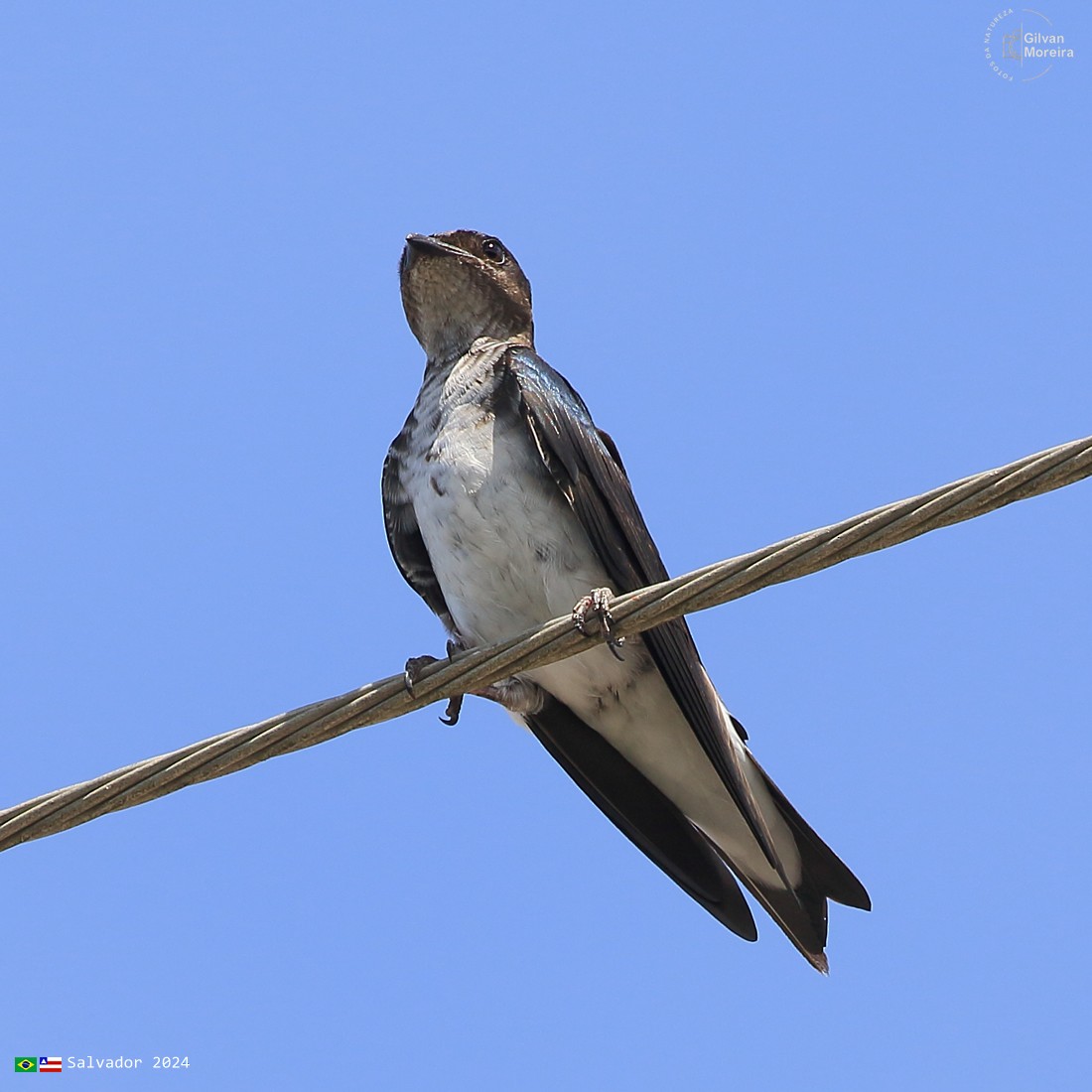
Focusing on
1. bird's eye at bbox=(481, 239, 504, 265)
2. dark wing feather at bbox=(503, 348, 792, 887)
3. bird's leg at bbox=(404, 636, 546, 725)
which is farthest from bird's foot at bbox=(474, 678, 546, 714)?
bird's eye at bbox=(481, 239, 504, 265)

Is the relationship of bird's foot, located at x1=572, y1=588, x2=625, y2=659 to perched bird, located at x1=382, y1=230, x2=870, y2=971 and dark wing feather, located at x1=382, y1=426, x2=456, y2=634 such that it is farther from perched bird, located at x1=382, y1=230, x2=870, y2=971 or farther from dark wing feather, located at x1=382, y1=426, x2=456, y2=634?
dark wing feather, located at x1=382, y1=426, x2=456, y2=634

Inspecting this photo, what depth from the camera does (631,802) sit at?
6.98 metres

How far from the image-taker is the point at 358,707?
16.6ft

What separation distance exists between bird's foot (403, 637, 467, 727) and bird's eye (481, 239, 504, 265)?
7.43 feet

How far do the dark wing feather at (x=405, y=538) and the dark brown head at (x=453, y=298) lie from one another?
88 centimetres

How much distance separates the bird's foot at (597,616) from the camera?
5160mm

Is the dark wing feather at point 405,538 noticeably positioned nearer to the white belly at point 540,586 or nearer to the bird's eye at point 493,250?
the white belly at point 540,586

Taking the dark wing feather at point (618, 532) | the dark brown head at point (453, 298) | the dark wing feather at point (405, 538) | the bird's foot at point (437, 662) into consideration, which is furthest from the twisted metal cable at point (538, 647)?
the dark brown head at point (453, 298)

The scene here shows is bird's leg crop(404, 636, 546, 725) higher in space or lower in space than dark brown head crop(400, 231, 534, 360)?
lower

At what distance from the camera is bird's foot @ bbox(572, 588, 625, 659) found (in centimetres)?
516

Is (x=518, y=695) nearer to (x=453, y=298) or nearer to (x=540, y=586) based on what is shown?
(x=540, y=586)

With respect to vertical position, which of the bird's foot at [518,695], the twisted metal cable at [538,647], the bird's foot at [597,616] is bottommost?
→ the twisted metal cable at [538,647]

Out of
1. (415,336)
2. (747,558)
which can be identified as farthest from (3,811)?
(415,336)

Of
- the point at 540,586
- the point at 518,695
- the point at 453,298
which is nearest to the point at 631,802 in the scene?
the point at 518,695
